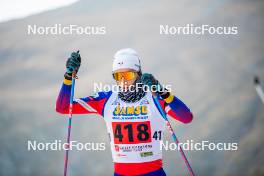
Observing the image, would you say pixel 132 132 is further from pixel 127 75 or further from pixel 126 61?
pixel 126 61

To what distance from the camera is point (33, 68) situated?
128ft

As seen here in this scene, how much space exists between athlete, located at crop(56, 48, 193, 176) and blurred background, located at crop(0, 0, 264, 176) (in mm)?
18498

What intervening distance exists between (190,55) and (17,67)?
15.0 meters

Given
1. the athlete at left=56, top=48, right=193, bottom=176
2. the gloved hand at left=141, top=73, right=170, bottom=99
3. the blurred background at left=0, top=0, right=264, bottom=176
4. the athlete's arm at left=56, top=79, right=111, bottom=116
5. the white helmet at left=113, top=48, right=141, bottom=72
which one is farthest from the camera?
the blurred background at left=0, top=0, right=264, bottom=176

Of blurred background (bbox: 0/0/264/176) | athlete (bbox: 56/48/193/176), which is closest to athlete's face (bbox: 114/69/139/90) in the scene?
athlete (bbox: 56/48/193/176)

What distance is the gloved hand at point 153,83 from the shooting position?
14.7 ft

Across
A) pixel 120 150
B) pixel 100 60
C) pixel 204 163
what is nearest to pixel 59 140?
pixel 204 163

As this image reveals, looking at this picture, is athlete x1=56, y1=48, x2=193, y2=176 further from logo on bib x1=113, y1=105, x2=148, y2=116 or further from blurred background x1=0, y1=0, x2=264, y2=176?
blurred background x1=0, y1=0, x2=264, y2=176

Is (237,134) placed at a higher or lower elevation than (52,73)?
lower

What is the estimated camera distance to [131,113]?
15.6ft

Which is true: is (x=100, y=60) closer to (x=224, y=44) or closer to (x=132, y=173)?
(x=224, y=44)

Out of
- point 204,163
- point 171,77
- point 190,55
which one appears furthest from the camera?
point 190,55

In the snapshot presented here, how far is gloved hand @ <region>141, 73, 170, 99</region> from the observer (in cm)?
447

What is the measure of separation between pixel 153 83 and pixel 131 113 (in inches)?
19.0
